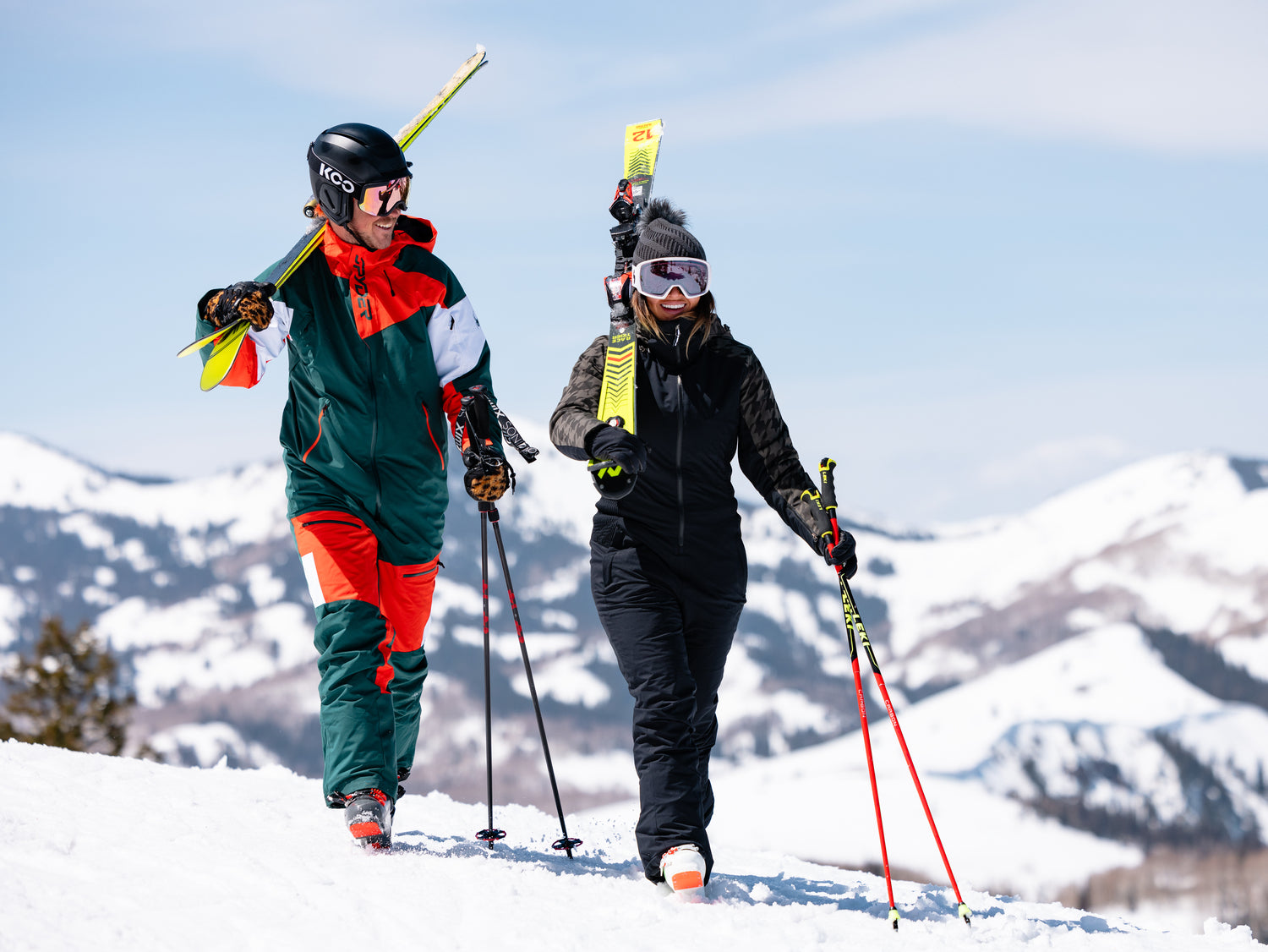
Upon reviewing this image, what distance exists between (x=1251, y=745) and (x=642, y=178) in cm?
20020

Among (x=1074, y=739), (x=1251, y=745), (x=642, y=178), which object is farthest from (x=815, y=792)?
(x=642, y=178)

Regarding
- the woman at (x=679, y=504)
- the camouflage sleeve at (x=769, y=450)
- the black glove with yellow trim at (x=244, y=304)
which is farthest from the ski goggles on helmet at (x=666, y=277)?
the black glove with yellow trim at (x=244, y=304)

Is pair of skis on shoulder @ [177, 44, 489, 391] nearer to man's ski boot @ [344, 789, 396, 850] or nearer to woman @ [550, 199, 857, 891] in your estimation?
woman @ [550, 199, 857, 891]

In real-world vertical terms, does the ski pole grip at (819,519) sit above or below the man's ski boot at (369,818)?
above

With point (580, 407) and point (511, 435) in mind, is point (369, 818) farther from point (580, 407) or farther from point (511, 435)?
point (580, 407)

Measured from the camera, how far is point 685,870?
478cm

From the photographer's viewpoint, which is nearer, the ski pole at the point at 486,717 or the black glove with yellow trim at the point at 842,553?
the black glove with yellow trim at the point at 842,553

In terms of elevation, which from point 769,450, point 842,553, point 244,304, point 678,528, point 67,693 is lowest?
point 842,553

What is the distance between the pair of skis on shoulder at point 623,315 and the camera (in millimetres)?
4926

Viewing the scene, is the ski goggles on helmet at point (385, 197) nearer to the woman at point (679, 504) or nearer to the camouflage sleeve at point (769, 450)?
the woman at point (679, 504)

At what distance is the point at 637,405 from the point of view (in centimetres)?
520

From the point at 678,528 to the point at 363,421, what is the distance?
4.77 feet

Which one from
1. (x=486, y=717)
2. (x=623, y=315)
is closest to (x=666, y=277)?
(x=623, y=315)

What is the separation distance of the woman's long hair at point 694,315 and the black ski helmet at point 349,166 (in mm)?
1230
